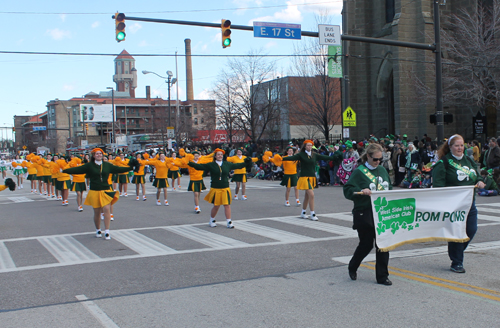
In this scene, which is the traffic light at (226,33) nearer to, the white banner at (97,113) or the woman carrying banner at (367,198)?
the woman carrying banner at (367,198)

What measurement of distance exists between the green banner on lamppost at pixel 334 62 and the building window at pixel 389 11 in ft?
42.6

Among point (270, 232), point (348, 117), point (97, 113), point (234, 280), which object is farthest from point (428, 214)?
point (97, 113)

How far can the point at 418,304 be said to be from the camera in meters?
5.48

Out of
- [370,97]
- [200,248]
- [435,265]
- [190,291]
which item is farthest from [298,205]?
[370,97]

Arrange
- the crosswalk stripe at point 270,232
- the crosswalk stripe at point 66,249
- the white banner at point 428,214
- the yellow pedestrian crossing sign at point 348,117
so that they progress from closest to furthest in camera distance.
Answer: the white banner at point 428,214
the crosswalk stripe at point 66,249
the crosswalk stripe at point 270,232
the yellow pedestrian crossing sign at point 348,117

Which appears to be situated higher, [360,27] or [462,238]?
[360,27]

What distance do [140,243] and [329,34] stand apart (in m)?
9.92

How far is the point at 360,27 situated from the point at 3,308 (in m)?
31.3

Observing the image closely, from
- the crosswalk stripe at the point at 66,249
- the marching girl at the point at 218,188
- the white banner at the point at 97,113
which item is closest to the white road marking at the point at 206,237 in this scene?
the marching girl at the point at 218,188

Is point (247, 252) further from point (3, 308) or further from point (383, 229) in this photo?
point (3, 308)

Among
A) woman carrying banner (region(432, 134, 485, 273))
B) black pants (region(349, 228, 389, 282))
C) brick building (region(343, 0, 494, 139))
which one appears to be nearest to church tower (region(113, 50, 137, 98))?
brick building (region(343, 0, 494, 139))

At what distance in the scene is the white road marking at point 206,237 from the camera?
945 centimetres

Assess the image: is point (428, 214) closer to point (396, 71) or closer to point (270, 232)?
point (270, 232)

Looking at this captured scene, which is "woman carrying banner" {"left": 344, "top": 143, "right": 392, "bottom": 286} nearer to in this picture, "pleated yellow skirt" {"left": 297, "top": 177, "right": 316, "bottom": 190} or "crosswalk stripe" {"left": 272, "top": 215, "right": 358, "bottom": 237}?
"crosswalk stripe" {"left": 272, "top": 215, "right": 358, "bottom": 237}
